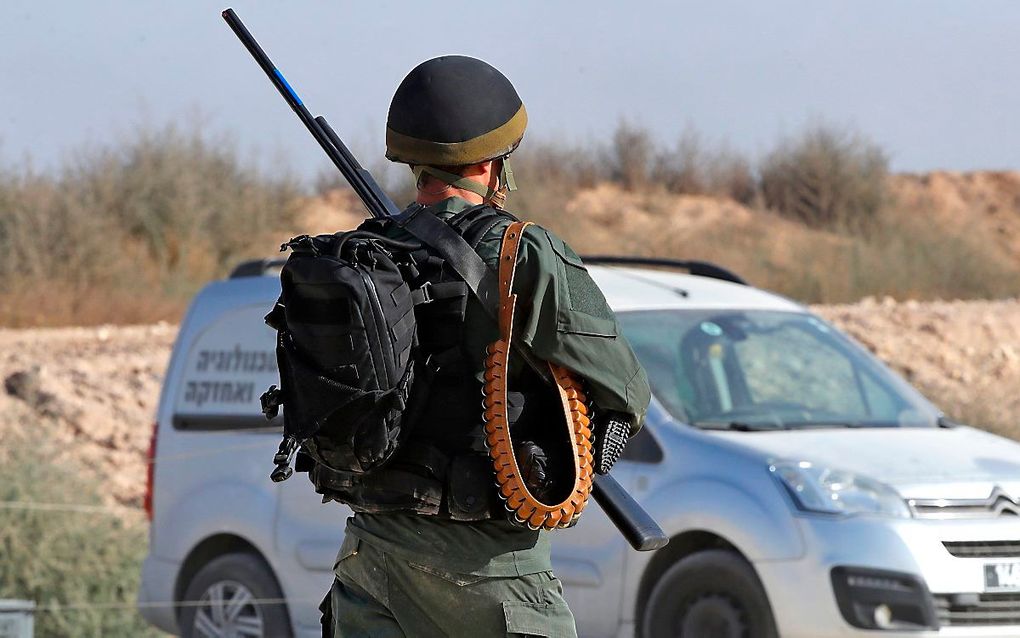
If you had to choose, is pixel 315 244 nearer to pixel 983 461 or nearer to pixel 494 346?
pixel 494 346

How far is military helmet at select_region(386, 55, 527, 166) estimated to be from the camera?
3000 mm

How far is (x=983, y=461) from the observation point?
5.79 meters

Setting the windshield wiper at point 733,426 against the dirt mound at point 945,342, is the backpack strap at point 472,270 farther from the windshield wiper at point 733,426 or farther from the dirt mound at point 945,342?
the dirt mound at point 945,342

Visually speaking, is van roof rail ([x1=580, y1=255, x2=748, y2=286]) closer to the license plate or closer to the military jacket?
the license plate

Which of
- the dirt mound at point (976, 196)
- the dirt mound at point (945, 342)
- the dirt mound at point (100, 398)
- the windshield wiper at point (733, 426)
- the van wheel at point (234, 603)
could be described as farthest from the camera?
the dirt mound at point (976, 196)

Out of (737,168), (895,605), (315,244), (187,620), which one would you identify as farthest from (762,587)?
(737,168)

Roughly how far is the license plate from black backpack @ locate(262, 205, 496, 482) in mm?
3056

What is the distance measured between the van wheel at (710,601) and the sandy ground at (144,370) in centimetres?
522

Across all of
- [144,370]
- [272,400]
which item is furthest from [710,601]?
[144,370]

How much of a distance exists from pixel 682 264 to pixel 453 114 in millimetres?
4268

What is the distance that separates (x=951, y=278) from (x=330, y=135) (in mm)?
18651

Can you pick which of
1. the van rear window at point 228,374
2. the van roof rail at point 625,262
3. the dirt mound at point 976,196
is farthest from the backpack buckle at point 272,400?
the dirt mound at point 976,196

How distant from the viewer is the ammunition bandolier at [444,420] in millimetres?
2908

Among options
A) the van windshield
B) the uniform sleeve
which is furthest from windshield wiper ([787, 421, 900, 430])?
the uniform sleeve
